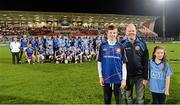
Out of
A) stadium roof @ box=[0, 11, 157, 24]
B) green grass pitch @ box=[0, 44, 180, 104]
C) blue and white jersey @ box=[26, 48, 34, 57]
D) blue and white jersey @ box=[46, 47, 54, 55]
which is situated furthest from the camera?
stadium roof @ box=[0, 11, 157, 24]

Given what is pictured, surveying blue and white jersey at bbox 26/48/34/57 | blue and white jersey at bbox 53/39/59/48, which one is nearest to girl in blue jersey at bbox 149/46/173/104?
blue and white jersey at bbox 26/48/34/57

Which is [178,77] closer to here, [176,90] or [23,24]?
[176,90]

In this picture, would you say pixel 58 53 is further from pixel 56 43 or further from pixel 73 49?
pixel 73 49

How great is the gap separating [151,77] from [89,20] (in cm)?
6986

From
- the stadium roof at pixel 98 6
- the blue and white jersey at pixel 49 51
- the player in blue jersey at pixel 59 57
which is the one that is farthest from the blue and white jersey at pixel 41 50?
the stadium roof at pixel 98 6

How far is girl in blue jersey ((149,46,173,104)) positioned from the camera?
256 inches

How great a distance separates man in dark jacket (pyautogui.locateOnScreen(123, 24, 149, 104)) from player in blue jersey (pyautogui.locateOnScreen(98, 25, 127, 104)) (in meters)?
0.46

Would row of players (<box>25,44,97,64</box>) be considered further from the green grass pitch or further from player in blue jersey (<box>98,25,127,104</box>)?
player in blue jersey (<box>98,25,127,104</box>)

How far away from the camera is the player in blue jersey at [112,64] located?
6188 mm

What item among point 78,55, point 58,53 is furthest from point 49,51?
point 78,55

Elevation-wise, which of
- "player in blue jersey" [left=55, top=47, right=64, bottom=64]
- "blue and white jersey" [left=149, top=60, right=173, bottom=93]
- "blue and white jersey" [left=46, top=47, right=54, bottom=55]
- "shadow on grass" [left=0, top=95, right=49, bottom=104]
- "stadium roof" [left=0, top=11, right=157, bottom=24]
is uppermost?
"stadium roof" [left=0, top=11, right=157, bottom=24]

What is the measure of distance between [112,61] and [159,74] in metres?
1.04

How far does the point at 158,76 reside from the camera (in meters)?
6.59

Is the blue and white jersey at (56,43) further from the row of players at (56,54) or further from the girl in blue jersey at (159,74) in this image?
the girl in blue jersey at (159,74)
